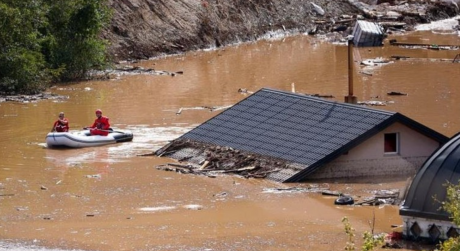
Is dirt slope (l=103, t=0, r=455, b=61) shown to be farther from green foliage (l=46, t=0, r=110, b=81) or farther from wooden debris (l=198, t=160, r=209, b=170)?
wooden debris (l=198, t=160, r=209, b=170)

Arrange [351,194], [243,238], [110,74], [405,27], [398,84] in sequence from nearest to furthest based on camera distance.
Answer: [243,238] → [351,194] → [398,84] → [110,74] → [405,27]

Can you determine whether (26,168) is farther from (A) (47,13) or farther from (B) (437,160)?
(A) (47,13)

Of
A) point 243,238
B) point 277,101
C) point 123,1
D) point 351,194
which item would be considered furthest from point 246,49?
point 243,238

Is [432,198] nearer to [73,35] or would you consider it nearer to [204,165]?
[204,165]

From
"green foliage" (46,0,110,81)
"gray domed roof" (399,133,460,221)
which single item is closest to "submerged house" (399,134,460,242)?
"gray domed roof" (399,133,460,221)

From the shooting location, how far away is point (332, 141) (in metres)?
24.0

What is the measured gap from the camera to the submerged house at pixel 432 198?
17500mm

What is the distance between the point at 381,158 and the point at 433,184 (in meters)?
6.49

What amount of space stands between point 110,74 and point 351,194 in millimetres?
21861

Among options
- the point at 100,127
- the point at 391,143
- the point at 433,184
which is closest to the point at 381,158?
the point at 391,143

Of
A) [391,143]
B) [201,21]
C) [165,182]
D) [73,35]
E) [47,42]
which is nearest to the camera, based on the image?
[165,182]

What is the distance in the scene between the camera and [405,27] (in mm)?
58938

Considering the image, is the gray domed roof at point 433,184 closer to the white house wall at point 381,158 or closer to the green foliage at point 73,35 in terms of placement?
the white house wall at point 381,158

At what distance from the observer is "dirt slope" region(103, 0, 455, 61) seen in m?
48.7
